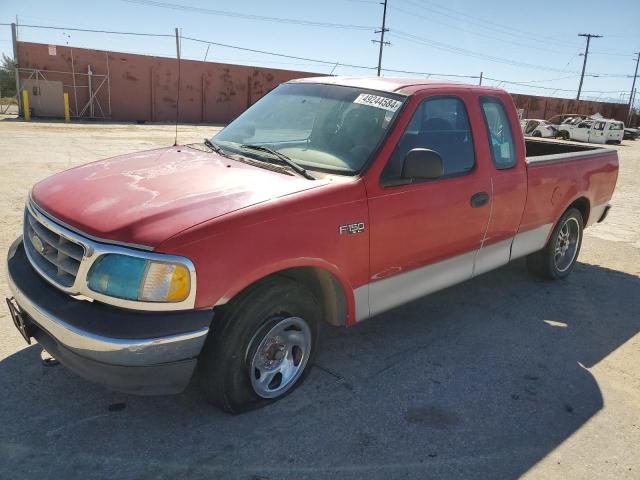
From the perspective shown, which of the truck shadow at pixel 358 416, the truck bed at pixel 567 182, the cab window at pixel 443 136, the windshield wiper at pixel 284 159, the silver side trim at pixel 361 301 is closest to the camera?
the truck shadow at pixel 358 416

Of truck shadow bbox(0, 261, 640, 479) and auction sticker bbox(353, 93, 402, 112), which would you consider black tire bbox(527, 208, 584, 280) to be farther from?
auction sticker bbox(353, 93, 402, 112)

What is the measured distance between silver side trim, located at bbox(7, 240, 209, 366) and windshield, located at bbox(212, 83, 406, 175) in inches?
55.3

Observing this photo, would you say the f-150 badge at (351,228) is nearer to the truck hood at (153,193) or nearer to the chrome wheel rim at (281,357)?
the truck hood at (153,193)

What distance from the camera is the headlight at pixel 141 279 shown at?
2436 mm

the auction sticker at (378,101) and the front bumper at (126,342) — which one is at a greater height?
the auction sticker at (378,101)

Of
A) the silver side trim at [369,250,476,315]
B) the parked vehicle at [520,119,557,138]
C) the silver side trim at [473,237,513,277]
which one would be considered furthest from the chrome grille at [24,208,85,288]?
the parked vehicle at [520,119,557,138]

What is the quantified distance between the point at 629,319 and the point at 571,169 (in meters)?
1.51

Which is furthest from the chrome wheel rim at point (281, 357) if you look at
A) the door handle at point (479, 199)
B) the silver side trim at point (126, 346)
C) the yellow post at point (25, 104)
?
the yellow post at point (25, 104)

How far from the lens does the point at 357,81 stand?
396cm

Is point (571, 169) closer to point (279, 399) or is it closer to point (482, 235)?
point (482, 235)

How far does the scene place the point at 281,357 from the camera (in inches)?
124

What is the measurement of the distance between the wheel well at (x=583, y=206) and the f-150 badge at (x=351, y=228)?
331 centimetres

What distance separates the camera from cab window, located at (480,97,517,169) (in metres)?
4.25

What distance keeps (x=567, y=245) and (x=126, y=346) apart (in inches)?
193
